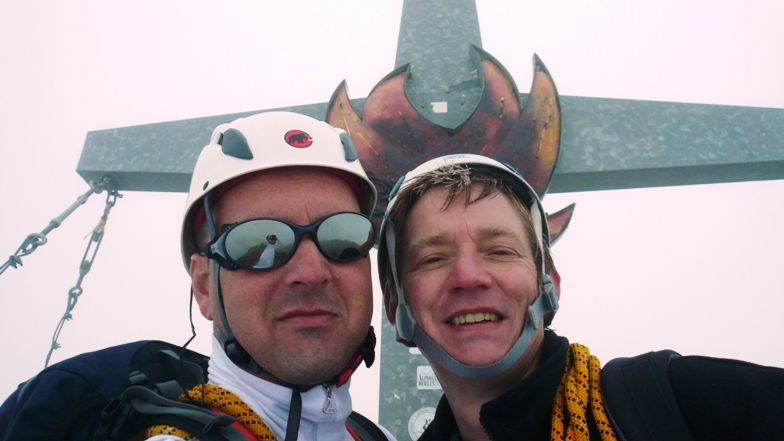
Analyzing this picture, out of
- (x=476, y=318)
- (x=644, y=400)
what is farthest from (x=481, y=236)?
(x=644, y=400)

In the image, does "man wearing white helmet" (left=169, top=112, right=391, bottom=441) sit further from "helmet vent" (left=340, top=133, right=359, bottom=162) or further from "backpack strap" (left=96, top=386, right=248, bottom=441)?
"backpack strap" (left=96, top=386, right=248, bottom=441)

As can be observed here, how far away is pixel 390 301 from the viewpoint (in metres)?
2.52

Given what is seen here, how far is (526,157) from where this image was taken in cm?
488

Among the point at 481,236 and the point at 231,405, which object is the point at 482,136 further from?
the point at 231,405

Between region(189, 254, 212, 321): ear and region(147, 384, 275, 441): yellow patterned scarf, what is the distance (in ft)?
1.57

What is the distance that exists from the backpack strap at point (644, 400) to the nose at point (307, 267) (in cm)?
116

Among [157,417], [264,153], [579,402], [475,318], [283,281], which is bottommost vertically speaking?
[157,417]

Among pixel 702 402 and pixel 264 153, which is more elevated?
pixel 264 153

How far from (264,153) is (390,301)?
0.95 meters

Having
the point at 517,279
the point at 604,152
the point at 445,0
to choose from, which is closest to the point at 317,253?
the point at 517,279

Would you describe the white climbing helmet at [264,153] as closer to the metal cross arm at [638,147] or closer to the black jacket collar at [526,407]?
the black jacket collar at [526,407]

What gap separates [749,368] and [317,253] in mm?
1573

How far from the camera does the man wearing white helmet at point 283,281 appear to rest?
6.88ft

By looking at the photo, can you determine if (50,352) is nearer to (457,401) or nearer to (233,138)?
(233,138)
